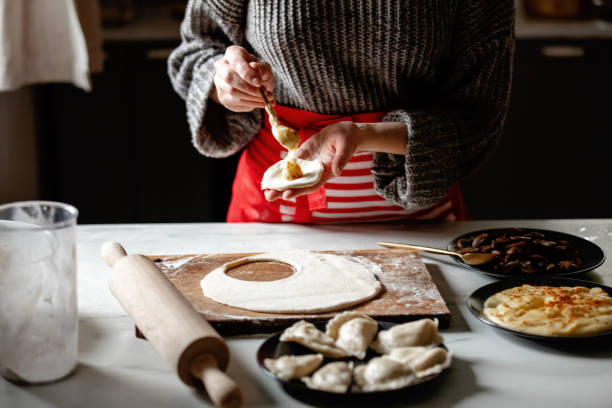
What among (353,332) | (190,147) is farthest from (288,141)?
(190,147)

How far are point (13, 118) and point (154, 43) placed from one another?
638 mm

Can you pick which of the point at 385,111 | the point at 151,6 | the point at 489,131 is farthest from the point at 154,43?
the point at 489,131

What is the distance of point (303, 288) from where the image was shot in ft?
3.33

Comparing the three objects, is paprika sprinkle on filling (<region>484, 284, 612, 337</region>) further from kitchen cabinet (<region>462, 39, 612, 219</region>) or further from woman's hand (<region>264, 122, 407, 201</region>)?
kitchen cabinet (<region>462, 39, 612, 219</region>)

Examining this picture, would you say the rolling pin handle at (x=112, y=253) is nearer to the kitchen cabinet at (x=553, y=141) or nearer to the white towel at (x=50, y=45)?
the white towel at (x=50, y=45)

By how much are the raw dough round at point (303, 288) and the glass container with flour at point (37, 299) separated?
0.25m

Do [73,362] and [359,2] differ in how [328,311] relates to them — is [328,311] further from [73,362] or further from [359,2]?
[359,2]

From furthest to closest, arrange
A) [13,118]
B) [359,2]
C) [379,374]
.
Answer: [13,118], [359,2], [379,374]

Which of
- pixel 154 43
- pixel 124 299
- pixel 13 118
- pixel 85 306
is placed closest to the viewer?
pixel 124 299

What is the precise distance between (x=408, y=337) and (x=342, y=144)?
45 cm

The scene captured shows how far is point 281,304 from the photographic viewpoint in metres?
0.96

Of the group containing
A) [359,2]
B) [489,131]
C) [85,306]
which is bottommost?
[85,306]

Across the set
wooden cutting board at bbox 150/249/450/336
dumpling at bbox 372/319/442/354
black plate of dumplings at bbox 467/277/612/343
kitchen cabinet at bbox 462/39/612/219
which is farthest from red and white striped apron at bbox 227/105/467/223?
kitchen cabinet at bbox 462/39/612/219

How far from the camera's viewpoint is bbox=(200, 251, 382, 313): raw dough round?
96cm
